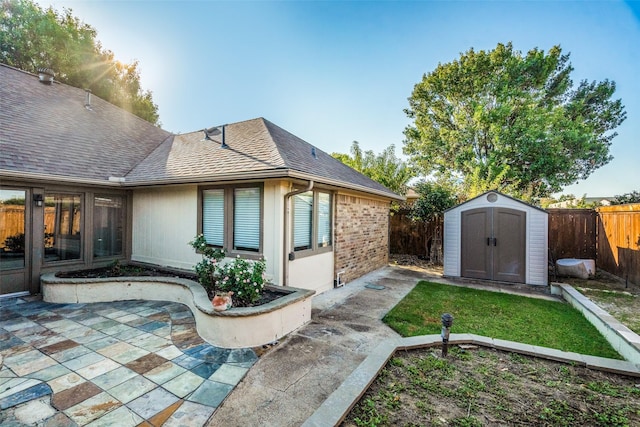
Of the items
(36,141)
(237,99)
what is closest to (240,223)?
(36,141)

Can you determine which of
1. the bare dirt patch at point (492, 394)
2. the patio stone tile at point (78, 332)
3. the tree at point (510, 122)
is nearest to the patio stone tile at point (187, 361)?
the patio stone tile at point (78, 332)

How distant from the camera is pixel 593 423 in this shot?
2.72 m

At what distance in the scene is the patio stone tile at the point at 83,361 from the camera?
358cm

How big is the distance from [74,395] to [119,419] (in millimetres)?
784

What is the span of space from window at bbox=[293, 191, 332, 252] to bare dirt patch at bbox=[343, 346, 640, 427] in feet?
10.6

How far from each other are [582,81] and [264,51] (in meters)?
20.0

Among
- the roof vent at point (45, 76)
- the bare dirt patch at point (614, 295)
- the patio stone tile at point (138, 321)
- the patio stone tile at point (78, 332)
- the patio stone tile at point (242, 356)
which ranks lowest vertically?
the patio stone tile at point (242, 356)

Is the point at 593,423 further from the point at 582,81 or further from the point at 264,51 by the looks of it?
the point at 582,81

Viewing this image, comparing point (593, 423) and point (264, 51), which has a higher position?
point (264, 51)

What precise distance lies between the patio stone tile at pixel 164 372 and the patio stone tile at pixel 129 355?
19.2 inches

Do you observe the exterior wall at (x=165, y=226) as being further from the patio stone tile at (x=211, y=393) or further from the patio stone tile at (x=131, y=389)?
the patio stone tile at (x=211, y=393)

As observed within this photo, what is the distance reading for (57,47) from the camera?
14617mm

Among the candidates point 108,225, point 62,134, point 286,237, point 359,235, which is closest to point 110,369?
point 286,237

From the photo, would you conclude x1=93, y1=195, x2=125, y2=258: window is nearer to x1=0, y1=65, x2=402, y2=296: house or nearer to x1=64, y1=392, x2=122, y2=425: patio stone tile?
x1=0, y1=65, x2=402, y2=296: house
